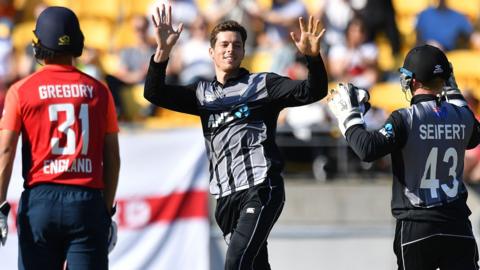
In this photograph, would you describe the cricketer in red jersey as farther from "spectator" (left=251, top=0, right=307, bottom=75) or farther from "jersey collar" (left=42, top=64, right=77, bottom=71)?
"spectator" (left=251, top=0, right=307, bottom=75)

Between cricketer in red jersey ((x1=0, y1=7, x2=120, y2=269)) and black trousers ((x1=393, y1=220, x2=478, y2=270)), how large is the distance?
1.79 m

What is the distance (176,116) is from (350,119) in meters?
6.46

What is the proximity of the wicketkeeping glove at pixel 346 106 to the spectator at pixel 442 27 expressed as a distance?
7834 millimetres

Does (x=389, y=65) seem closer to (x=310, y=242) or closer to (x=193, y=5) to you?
(x=193, y=5)

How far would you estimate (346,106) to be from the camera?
6.39m

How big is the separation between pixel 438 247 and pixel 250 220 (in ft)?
4.03

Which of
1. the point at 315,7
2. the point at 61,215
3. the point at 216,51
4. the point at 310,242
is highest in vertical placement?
the point at 315,7

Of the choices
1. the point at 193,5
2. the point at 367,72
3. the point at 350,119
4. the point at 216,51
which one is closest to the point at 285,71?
the point at 367,72

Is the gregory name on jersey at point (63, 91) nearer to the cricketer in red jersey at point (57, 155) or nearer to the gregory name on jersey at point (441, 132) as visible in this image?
the cricketer in red jersey at point (57, 155)

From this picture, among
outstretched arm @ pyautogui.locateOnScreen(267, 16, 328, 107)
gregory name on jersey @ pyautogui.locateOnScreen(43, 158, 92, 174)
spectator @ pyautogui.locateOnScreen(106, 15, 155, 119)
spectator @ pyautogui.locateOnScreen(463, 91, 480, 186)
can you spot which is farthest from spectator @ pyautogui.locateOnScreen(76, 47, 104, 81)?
gregory name on jersey @ pyautogui.locateOnScreen(43, 158, 92, 174)

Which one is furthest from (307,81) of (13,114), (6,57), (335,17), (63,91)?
(6,57)

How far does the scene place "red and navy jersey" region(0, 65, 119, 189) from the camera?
247 inches

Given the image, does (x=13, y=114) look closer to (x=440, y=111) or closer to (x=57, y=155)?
(x=57, y=155)

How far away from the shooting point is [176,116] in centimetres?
1267
